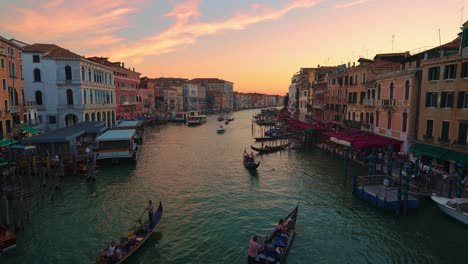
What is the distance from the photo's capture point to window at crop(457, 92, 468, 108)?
2212cm

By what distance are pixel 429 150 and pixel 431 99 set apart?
4.32 metres

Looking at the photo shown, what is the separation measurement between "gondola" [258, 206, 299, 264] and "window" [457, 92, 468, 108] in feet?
51.4

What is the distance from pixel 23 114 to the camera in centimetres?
3912

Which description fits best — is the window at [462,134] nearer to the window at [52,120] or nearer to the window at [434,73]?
the window at [434,73]

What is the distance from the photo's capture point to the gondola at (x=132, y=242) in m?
13.2

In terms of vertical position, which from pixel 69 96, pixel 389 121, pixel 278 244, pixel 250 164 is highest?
pixel 69 96

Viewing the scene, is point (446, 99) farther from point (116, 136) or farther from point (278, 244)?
point (116, 136)

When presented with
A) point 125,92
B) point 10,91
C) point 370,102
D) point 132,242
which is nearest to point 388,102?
point 370,102

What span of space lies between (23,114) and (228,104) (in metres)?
151

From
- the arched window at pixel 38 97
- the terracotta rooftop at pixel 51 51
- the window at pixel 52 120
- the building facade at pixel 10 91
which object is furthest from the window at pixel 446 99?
the arched window at pixel 38 97

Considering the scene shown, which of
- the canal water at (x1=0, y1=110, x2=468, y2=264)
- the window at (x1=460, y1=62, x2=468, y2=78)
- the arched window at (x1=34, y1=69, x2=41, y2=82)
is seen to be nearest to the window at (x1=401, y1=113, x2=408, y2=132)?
the window at (x1=460, y1=62, x2=468, y2=78)

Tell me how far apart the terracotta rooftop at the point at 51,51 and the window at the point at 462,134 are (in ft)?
156

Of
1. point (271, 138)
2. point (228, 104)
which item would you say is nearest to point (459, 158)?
point (271, 138)

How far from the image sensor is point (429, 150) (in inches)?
961
